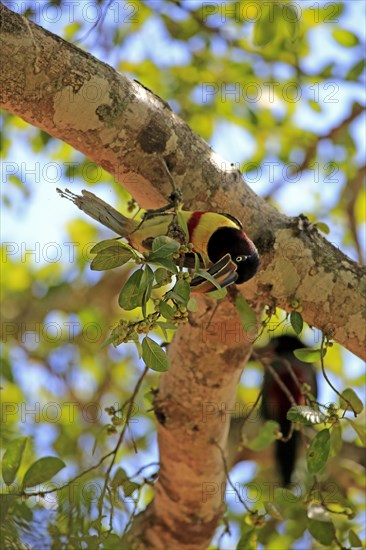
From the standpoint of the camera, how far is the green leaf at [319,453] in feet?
4.55

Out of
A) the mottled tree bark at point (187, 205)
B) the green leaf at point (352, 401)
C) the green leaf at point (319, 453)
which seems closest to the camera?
the mottled tree bark at point (187, 205)

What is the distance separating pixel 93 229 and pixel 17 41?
2.32m

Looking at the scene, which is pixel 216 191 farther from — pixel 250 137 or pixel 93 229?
pixel 93 229

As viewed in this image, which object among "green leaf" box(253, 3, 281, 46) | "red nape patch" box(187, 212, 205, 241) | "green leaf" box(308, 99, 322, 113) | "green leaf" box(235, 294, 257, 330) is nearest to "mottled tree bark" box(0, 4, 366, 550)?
"green leaf" box(235, 294, 257, 330)

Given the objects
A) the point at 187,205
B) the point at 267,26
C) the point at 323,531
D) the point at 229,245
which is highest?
the point at 267,26

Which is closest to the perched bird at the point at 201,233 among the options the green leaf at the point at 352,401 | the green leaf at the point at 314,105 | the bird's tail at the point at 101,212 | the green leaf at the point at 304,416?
the bird's tail at the point at 101,212

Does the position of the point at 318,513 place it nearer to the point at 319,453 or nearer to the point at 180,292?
the point at 319,453

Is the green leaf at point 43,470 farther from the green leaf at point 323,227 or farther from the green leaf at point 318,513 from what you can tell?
the green leaf at point 323,227

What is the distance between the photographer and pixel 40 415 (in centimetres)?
309

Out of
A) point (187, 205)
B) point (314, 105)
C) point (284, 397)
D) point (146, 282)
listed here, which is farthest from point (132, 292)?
point (284, 397)

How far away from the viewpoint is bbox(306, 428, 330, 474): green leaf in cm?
139

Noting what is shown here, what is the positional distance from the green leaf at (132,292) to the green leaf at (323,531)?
723mm

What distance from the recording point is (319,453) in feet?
4.56

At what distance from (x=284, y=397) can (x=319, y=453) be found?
1.74 m
